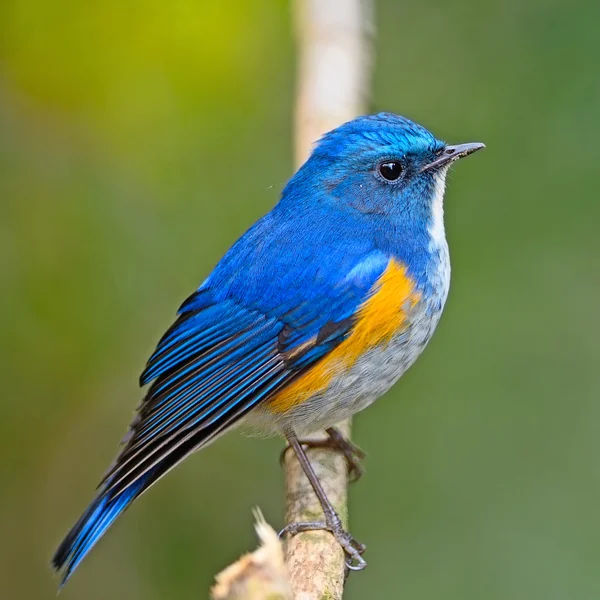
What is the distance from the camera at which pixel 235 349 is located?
378 cm

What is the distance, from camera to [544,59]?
575 centimetres

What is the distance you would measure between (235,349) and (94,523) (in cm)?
83

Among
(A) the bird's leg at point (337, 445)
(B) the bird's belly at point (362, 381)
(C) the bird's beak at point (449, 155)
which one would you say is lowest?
(A) the bird's leg at point (337, 445)

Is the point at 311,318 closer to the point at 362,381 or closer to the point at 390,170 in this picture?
the point at 362,381

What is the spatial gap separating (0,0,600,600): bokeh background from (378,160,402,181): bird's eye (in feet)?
3.46

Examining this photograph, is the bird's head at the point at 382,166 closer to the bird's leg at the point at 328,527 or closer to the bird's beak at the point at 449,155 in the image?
the bird's beak at the point at 449,155

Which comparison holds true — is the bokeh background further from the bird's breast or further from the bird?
the bird's breast

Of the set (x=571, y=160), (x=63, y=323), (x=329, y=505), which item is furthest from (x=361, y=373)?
(x=571, y=160)

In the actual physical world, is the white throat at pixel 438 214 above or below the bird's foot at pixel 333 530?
above

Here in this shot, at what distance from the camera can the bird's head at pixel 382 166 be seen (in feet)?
12.9

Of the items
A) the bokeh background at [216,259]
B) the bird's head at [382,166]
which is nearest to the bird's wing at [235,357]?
the bird's head at [382,166]

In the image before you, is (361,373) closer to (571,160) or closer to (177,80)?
(177,80)

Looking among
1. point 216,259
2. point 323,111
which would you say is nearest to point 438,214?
point 323,111

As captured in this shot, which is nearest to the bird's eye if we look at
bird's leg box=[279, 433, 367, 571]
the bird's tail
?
bird's leg box=[279, 433, 367, 571]
